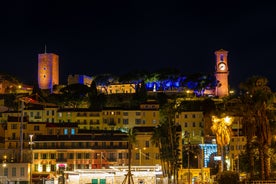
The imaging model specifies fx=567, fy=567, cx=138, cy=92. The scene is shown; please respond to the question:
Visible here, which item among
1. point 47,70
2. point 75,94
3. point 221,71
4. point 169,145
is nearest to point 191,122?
point 169,145

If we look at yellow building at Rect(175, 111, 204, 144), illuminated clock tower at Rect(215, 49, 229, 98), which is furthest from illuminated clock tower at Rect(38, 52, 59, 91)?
yellow building at Rect(175, 111, 204, 144)

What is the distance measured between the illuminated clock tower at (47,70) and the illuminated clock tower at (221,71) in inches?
1963

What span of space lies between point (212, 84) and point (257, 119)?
367 ft

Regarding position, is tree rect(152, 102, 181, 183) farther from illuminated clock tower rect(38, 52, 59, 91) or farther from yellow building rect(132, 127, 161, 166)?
illuminated clock tower rect(38, 52, 59, 91)

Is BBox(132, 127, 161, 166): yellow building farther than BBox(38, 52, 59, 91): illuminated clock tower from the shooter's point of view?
No

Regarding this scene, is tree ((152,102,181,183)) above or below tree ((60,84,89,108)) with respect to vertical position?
below

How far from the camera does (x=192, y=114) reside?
106 meters

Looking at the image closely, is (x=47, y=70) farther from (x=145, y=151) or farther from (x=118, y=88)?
(x=145, y=151)

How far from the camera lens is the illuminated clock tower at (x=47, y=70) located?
6737 inches

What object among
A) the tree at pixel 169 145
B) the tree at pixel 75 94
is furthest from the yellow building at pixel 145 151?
the tree at pixel 75 94

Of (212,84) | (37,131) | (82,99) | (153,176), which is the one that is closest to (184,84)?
(212,84)

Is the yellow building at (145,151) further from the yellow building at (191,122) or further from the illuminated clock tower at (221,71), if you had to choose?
the illuminated clock tower at (221,71)

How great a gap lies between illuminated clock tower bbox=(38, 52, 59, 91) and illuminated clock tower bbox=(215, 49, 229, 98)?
49.9 m

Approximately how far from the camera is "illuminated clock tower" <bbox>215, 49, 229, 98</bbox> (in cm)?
14988
